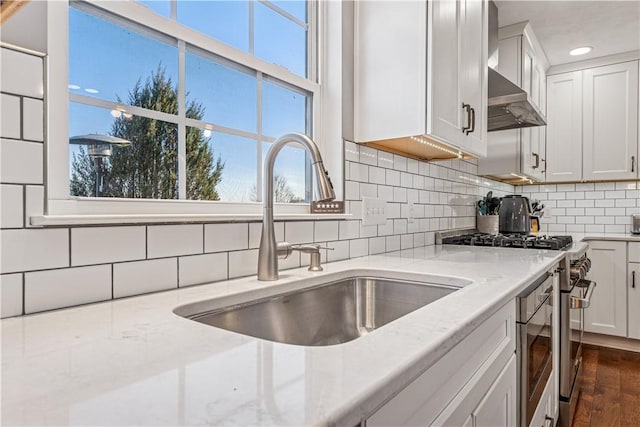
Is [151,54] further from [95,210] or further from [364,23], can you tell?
[364,23]

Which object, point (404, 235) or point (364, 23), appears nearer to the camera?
point (364, 23)

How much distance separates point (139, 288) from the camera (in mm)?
A: 903

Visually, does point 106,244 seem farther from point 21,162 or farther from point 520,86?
point 520,86

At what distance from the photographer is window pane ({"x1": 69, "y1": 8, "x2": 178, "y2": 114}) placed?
938 mm

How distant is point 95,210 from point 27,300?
242mm

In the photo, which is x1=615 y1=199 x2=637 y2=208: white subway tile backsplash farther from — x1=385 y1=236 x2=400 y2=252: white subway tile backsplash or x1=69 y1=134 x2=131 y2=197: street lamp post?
x1=69 y1=134 x2=131 y2=197: street lamp post

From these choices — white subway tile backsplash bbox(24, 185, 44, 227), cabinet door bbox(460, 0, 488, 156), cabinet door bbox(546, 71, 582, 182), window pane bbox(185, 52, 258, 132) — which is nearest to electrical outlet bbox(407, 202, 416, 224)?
cabinet door bbox(460, 0, 488, 156)

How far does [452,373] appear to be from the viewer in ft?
2.35

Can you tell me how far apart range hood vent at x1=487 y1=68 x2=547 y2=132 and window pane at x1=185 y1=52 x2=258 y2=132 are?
57.0 inches

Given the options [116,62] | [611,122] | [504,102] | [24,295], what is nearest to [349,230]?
[116,62]

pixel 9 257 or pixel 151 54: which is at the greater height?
pixel 151 54

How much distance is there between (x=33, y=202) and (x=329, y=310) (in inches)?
31.6

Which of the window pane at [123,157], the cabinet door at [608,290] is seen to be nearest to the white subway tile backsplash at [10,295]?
the window pane at [123,157]

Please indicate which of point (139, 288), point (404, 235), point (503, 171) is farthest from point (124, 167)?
point (503, 171)
